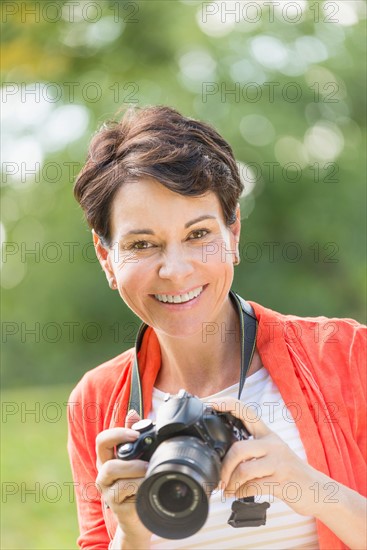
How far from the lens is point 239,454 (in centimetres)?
153

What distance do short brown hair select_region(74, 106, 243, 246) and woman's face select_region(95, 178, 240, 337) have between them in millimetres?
27

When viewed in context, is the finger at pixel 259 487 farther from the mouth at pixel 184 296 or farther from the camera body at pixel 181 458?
the mouth at pixel 184 296

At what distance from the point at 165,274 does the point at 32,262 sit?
359 inches

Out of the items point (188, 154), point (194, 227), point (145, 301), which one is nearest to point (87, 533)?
point (145, 301)

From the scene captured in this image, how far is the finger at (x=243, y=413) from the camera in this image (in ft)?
5.12

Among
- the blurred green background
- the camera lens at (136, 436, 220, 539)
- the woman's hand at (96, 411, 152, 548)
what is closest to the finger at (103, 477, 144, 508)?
the woman's hand at (96, 411, 152, 548)

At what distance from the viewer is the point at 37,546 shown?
4465 millimetres

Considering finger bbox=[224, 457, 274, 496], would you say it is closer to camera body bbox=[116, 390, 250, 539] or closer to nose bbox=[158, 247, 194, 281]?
camera body bbox=[116, 390, 250, 539]

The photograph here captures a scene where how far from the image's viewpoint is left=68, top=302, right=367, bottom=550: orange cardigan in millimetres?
1721

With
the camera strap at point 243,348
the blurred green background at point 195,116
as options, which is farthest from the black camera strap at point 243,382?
the blurred green background at point 195,116

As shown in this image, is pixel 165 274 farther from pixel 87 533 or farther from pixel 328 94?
pixel 328 94

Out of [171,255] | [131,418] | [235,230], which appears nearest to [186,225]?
[171,255]

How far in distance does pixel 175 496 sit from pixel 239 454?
0.16 m

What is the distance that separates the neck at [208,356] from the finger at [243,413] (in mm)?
331
